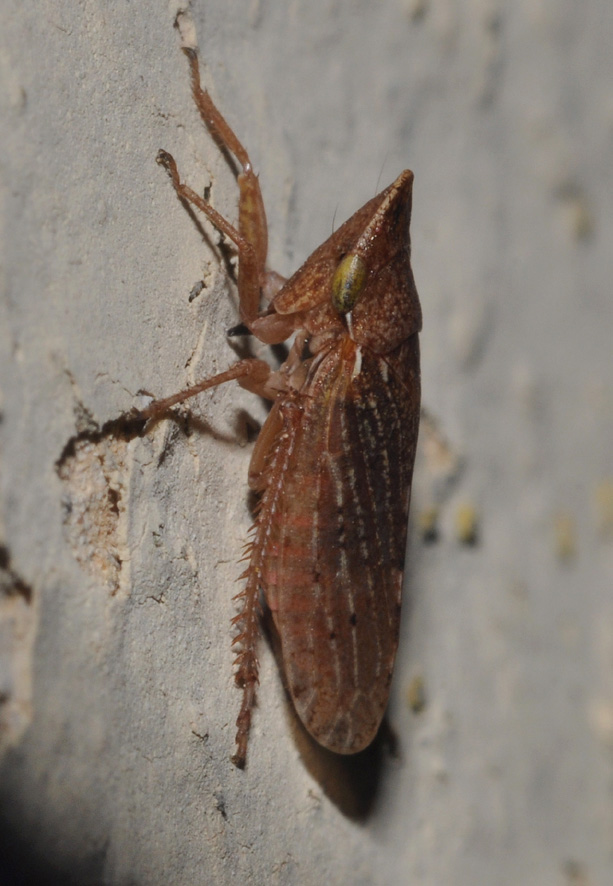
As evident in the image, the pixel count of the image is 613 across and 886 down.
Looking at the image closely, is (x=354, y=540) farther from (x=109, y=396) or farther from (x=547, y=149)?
(x=547, y=149)

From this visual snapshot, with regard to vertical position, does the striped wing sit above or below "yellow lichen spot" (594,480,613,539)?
below

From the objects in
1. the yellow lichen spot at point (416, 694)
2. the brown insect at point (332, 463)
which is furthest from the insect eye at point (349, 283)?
the yellow lichen spot at point (416, 694)

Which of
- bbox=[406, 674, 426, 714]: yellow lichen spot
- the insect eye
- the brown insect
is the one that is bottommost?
bbox=[406, 674, 426, 714]: yellow lichen spot

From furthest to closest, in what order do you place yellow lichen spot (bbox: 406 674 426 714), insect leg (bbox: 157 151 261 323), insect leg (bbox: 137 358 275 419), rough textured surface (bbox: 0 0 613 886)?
1. yellow lichen spot (bbox: 406 674 426 714)
2. insect leg (bbox: 157 151 261 323)
3. insect leg (bbox: 137 358 275 419)
4. rough textured surface (bbox: 0 0 613 886)

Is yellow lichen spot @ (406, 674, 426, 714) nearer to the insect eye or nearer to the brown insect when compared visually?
the brown insect

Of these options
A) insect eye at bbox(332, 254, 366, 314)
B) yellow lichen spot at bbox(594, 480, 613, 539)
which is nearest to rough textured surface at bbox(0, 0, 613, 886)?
yellow lichen spot at bbox(594, 480, 613, 539)

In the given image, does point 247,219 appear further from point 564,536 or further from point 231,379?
point 564,536

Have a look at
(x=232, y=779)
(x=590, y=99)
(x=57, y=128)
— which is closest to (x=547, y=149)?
(x=590, y=99)
